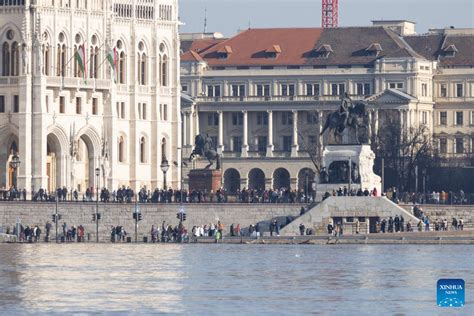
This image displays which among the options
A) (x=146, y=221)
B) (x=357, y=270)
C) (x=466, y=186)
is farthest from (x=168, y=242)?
(x=466, y=186)

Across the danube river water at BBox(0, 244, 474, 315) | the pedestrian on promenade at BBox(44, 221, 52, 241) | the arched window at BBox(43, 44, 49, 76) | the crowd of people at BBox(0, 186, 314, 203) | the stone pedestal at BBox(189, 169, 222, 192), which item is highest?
the arched window at BBox(43, 44, 49, 76)

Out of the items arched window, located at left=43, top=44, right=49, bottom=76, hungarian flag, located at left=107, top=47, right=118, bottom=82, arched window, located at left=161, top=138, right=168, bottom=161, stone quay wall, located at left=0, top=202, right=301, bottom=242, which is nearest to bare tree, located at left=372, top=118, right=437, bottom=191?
arched window, located at left=161, top=138, right=168, bottom=161

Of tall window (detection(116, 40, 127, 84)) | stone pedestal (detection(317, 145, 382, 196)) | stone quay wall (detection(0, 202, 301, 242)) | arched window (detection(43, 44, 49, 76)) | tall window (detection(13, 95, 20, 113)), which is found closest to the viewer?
stone pedestal (detection(317, 145, 382, 196))

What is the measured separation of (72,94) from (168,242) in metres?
28.6

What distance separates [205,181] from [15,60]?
1803 centimetres

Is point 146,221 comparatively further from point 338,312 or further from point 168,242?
point 338,312

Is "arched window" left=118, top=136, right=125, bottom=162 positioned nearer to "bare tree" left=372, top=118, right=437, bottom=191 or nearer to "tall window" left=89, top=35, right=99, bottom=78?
"tall window" left=89, top=35, right=99, bottom=78

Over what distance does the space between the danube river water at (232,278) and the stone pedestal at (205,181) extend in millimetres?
19976

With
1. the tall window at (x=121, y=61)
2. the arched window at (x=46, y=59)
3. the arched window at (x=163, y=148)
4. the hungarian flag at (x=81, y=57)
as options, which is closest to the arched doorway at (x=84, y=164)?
the hungarian flag at (x=81, y=57)

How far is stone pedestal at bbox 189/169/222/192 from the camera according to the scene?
509ft

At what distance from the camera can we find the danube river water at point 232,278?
291 feet

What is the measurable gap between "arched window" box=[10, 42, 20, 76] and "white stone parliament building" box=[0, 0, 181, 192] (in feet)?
Answer: 0.29

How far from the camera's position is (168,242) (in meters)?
143

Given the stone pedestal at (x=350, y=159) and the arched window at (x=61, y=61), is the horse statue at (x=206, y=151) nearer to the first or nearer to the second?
the stone pedestal at (x=350, y=159)
